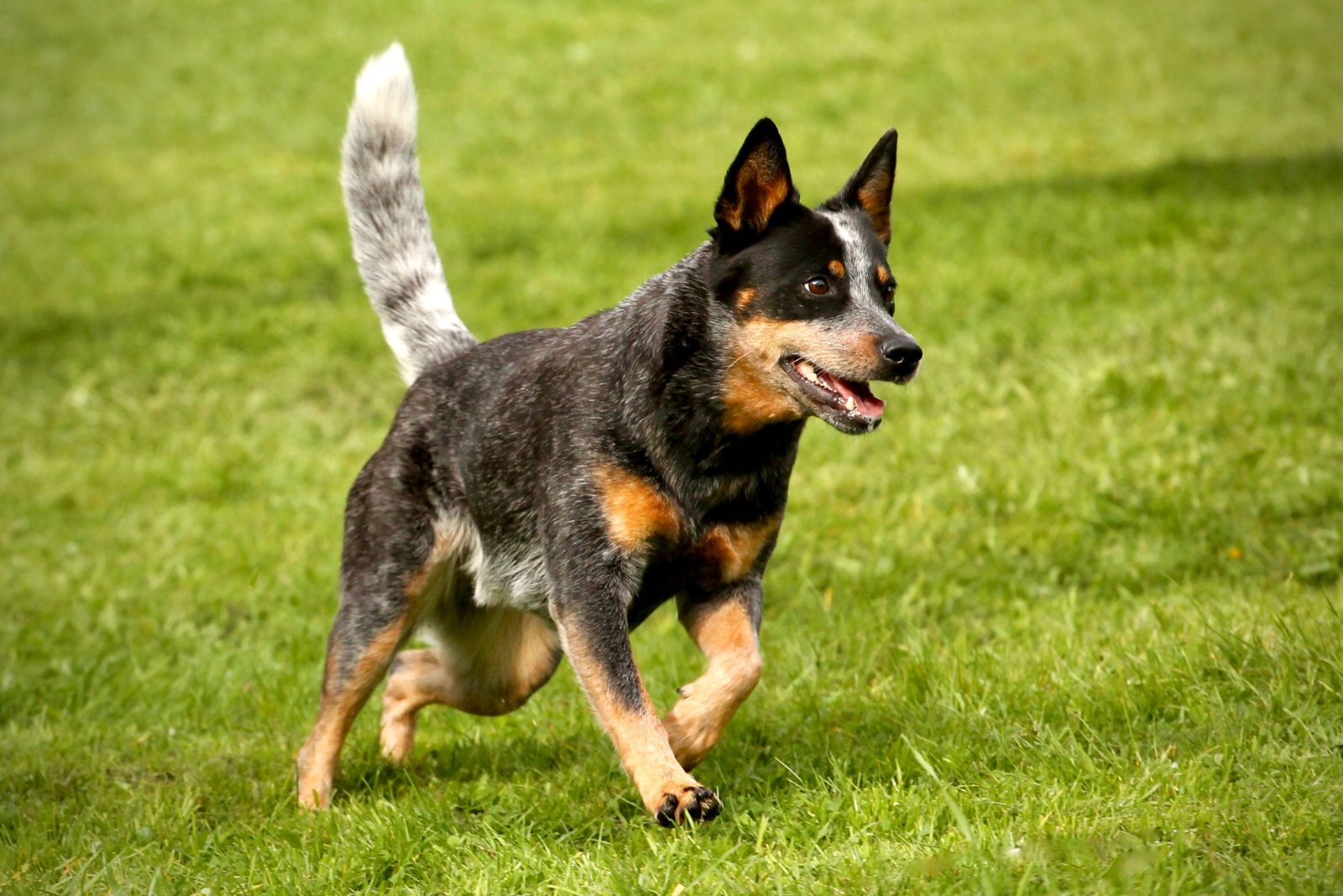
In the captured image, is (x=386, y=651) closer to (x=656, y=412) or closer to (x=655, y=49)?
(x=656, y=412)

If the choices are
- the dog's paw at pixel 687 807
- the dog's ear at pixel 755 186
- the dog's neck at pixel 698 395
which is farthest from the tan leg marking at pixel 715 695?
the dog's ear at pixel 755 186

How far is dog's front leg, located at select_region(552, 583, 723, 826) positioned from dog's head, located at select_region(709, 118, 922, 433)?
0.66 m

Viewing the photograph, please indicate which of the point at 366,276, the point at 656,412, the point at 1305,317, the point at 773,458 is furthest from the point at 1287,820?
the point at 1305,317

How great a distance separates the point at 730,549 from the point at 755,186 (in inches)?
40.7

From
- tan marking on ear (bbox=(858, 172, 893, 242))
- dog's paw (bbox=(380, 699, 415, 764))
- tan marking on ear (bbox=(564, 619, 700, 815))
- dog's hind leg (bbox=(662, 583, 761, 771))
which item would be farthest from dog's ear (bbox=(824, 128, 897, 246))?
dog's paw (bbox=(380, 699, 415, 764))

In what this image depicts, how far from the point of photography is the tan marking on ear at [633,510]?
4148mm

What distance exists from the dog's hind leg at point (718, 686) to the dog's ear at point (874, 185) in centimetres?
124

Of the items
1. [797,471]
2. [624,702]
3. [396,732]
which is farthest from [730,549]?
[797,471]

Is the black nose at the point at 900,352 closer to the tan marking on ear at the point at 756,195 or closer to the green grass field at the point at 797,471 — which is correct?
the tan marking on ear at the point at 756,195

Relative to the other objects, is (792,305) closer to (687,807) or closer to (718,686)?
(718,686)

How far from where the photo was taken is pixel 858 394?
407 centimetres

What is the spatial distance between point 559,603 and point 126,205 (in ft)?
33.4

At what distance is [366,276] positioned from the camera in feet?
18.1

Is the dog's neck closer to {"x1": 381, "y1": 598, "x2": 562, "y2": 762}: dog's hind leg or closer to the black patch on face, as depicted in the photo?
the black patch on face
